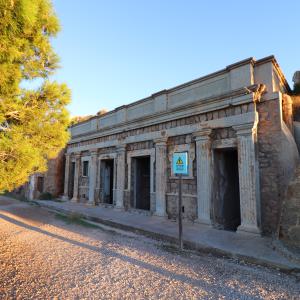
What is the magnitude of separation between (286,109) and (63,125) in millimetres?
6639


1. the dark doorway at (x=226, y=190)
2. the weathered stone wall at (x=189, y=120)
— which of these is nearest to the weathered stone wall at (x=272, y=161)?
the weathered stone wall at (x=189, y=120)

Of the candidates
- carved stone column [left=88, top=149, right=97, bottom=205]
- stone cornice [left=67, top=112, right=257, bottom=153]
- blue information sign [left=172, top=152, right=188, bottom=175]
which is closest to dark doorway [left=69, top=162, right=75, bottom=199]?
carved stone column [left=88, top=149, right=97, bottom=205]

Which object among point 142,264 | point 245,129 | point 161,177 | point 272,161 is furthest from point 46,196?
point 272,161

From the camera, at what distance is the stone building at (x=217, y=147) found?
20.4 ft

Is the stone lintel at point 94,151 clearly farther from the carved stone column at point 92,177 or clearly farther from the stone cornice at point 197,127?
the stone cornice at point 197,127

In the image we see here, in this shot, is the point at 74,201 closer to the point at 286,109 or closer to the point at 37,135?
the point at 37,135

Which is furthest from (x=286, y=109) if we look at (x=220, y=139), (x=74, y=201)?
(x=74, y=201)

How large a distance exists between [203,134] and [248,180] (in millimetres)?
2075

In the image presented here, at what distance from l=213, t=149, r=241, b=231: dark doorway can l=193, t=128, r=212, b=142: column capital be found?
0.58 meters

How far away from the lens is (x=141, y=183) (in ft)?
35.3

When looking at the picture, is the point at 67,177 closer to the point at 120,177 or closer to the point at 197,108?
the point at 120,177

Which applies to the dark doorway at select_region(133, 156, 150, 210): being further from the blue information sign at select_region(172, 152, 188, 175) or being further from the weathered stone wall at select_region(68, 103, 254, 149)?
the blue information sign at select_region(172, 152, 188, 175)

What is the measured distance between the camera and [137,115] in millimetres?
10344

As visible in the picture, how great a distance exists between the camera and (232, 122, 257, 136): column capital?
6.39 m
